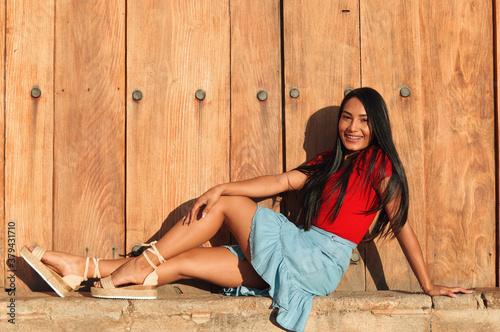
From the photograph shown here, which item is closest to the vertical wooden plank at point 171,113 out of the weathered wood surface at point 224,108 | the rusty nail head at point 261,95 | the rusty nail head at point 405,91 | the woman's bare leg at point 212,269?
the weathered wood surface at point 224,108

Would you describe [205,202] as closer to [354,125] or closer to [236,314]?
[236,314]

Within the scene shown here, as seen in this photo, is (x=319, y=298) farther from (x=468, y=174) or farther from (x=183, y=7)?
(x=183, y=7)

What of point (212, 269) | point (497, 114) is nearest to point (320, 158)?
point (212, 269)

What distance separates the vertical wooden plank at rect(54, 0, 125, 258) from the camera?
8.29 ft

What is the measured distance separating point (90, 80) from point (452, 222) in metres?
1.72

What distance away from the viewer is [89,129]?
8.31 feet

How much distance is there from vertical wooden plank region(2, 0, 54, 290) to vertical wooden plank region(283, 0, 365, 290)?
3.45 ft

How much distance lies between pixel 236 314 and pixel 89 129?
1.03 metres

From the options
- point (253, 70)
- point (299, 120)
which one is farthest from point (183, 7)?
point (299, 120)

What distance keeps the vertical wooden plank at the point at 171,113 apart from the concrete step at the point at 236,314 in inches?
16.4

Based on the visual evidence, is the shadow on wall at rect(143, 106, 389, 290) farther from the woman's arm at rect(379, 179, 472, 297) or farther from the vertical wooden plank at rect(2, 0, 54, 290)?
the vertical wooden plank at rect(2, 0, 54, 290)

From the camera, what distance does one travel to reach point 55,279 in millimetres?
2275

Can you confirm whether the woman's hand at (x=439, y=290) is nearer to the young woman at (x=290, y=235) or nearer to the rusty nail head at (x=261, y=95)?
the young woman at (x=290, y=235)

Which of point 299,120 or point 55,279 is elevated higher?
point 299,120
